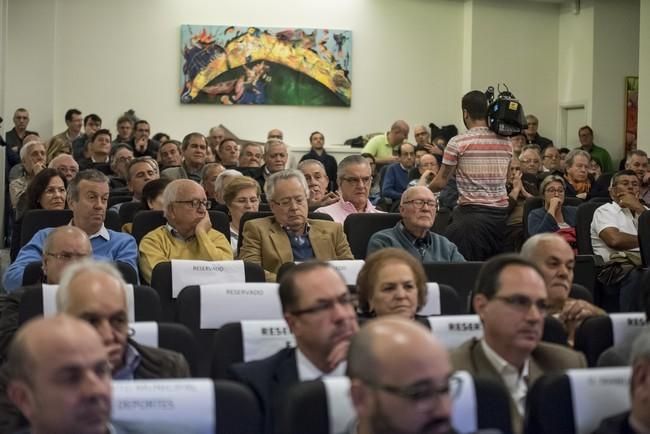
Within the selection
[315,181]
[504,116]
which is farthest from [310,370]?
[315,181]

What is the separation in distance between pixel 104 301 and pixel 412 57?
12.6 metres

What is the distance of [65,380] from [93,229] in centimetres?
320

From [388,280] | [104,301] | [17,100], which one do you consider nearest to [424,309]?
[388,280]

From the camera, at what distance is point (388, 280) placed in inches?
141

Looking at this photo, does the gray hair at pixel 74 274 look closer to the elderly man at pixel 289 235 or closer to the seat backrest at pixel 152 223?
the elderly man at pixel 289 235

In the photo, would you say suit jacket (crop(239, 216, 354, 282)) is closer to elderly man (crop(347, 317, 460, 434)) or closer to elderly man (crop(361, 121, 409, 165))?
elderly man (crop(347, 317, 460, 434))

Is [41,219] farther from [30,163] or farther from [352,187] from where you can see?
[30,163]

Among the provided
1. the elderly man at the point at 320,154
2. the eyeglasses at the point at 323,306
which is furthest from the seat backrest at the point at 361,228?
the elderly man at the point at 320,154

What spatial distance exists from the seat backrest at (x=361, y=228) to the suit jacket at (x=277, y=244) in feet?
1.33

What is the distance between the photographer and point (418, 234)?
17.5ft

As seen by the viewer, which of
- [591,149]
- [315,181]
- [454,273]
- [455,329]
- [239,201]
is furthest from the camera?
[591,149]

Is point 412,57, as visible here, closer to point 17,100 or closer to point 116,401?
point 17,100

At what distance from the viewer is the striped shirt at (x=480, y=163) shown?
21.7 ft

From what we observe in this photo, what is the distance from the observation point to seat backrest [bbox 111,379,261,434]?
2.48m
